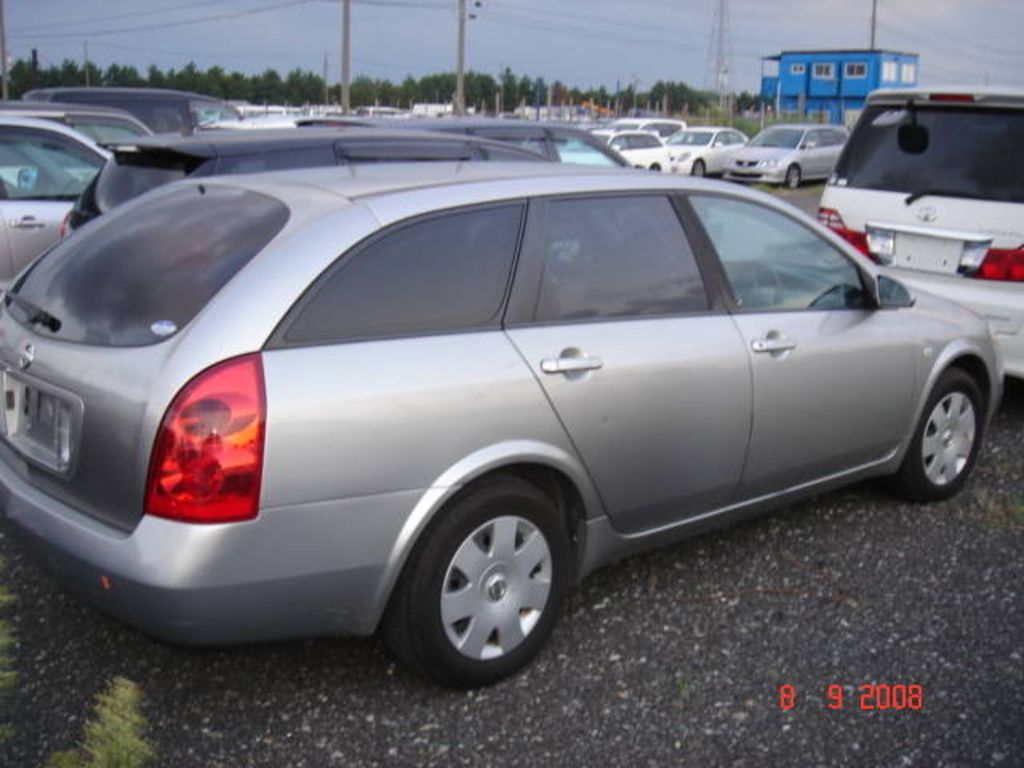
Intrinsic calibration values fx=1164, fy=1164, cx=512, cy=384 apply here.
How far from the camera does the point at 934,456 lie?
207 inches

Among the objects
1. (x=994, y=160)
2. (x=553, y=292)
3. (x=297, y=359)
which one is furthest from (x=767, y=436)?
(x=994, y=160)

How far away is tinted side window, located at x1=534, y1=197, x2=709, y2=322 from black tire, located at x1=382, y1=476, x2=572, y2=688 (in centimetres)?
60

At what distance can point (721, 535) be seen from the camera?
491cm

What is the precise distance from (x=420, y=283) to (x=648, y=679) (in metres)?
1.43

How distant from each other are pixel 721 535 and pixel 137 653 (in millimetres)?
2394

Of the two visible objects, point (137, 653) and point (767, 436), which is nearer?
point (137, 653)

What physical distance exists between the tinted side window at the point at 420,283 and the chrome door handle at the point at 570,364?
207 mm

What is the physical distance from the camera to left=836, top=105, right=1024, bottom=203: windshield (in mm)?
6348

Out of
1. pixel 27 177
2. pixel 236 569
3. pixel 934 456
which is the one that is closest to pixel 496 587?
pixel 236 569

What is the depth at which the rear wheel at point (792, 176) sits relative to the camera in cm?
3106

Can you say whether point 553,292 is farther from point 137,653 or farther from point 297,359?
point 137,653

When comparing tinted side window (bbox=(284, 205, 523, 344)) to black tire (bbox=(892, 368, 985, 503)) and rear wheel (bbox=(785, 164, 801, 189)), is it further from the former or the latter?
rear wheel (bbox=(785, 164, 801, 189))

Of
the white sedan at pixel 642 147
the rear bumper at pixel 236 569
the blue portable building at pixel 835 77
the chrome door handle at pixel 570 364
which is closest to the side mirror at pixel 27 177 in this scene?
the rear bumper at pixel 236 569
